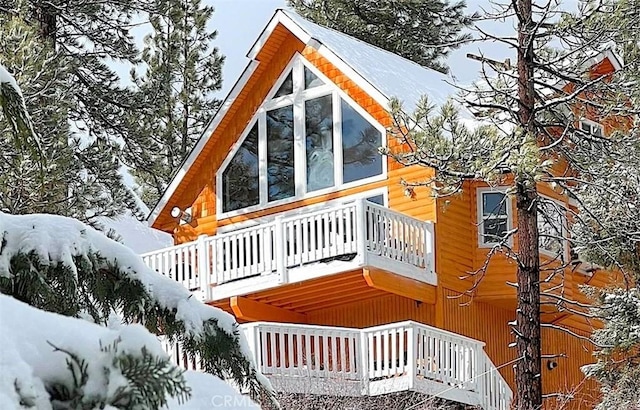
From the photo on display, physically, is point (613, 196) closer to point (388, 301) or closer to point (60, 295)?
point (388, 301)

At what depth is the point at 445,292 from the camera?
714 inches

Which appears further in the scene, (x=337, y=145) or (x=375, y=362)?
(x=337, y=145)

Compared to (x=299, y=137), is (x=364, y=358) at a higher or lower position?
lower

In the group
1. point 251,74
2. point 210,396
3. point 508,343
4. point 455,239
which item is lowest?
point 210,396

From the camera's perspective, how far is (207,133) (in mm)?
20594

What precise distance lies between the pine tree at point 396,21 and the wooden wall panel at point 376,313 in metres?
14.6

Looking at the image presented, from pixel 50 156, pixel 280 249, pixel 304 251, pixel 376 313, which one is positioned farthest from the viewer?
pixel 50 156

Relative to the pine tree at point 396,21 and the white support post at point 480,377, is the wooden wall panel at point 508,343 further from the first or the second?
the pine tree at point 396,21

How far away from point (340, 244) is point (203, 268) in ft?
8.47

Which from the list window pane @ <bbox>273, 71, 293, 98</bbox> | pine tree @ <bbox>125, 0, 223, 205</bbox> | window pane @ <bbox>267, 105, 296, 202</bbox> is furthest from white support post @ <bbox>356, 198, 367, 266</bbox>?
pine tree @ <bbox>125, 0, 223, 205</bbox>

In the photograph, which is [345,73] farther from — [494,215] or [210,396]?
[210,396]

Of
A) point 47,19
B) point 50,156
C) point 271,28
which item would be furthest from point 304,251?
point 47,19

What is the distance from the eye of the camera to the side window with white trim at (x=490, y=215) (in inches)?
740

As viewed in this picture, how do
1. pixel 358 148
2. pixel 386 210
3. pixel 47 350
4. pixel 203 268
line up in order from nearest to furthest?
pixel 47 350 < pixel 386 210 < pixel 203 268 < pixel 358 148
